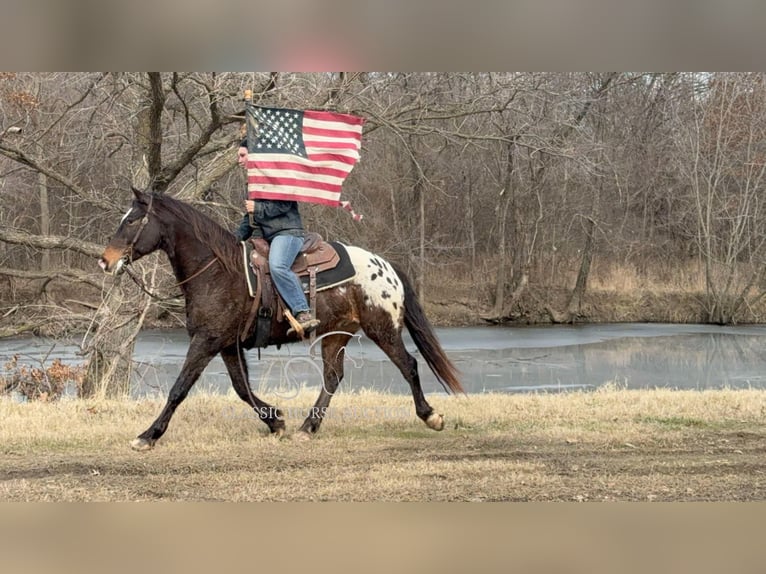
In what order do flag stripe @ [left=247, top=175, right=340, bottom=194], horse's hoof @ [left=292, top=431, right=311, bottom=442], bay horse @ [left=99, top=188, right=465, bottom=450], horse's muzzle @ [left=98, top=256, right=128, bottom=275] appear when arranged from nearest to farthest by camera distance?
horse's muzzle @ [left=98, top=256, right=128, bottom=275], bay horse @ [left=99, top=188, right=465, bottom=450], flag stripe @ [left=247, top=175, right=340, bottom=194], horse's hoof @ [left=292, top=431, right=311, bottom=442]

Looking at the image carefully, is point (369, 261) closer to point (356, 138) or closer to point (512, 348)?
point (356, 138)

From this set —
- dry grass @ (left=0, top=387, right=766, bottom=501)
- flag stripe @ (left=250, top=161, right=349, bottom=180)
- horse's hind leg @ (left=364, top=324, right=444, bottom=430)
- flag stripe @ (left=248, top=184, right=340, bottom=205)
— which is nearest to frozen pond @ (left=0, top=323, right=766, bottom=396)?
dry grass @ (left=0, top=387, right=766, bottom=501)

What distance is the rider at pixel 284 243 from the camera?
5.57 metres

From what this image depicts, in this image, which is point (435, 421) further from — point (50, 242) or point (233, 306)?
point (50, 242)

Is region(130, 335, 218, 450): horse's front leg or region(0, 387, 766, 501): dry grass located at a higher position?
region(130, 335, 218, 450): horse's front leg

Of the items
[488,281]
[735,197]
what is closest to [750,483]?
[488,281]

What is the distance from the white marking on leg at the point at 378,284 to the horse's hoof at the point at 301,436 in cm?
107

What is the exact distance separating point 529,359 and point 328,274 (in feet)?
18.8

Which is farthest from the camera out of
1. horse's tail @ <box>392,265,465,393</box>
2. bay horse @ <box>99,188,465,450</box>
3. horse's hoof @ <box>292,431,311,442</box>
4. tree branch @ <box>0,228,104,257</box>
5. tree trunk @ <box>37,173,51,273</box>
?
tree trunk @ <box>37,173,51,273</box>

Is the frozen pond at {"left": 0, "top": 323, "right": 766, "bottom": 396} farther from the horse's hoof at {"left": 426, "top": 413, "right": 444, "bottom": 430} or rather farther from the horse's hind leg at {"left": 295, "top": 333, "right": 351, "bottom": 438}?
the horse's hoof at {"left": 426, "top": 413, "right": 444, "bottom": 430}

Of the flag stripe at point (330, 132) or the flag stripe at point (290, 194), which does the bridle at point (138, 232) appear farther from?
the flag stripe at point (330, 132)

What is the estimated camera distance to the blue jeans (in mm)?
5566
